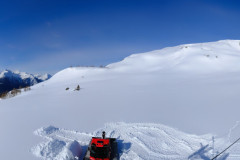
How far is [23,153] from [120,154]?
395 cm

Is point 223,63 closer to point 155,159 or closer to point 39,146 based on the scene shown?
point 155,159

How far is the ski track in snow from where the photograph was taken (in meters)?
6.67

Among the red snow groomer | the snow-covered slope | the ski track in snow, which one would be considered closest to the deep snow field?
the ski track in snow

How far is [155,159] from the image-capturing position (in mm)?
6602

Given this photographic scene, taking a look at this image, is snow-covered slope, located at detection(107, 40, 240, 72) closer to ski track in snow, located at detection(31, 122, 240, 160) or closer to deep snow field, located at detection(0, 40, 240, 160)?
deep snow field, located at detection(0, 40, 240, 160)

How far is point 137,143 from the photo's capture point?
771 cm

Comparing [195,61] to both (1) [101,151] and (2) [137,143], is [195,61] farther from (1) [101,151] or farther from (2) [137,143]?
(1) [101,151]

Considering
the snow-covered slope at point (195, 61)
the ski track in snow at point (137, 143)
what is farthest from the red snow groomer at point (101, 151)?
the snow-covered slope at point (195, 61)

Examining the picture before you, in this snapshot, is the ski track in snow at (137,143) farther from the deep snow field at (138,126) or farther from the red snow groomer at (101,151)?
the red snow groomer at (101,151)

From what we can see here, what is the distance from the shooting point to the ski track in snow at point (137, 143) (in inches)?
263

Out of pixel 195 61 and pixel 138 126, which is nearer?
pixel 138 126

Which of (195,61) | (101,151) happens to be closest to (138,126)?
(101,151)

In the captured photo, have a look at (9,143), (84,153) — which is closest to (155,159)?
(84,153)

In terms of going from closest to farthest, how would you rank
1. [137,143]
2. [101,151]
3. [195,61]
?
[101,151]
[137,143]
[195,61]
